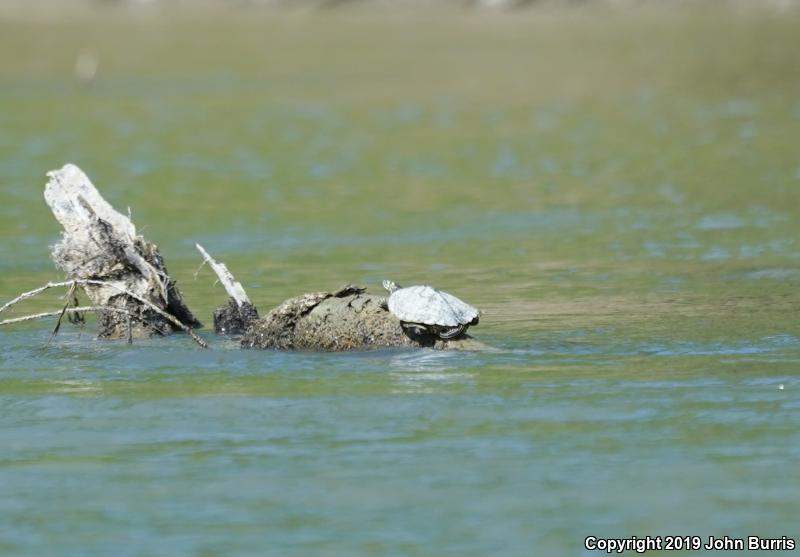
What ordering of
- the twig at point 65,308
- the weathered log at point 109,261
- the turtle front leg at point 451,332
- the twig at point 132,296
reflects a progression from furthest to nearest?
the weathered log at point 109,261 → the twig at point 65,308 → the twig at point 132,296 → the turtle front leg at point 451,332

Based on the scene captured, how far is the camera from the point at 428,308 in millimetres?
10289

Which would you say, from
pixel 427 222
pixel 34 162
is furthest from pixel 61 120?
pixel 427 222

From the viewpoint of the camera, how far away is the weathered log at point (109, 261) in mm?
11461

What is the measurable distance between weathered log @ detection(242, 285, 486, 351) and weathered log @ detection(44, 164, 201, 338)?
3.22ft

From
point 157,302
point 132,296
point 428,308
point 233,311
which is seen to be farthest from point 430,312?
point 157,302

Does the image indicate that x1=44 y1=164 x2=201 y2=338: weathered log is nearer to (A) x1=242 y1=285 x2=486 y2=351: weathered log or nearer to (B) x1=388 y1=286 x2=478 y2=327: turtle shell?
(A) x1=242 y1=285 x2=486 y2=351: weathered log

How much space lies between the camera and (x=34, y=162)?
2389 cm

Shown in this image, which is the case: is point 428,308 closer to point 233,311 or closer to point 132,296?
point 233,311

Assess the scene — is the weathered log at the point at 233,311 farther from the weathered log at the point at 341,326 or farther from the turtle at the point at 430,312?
the turtle at the point at 430,312

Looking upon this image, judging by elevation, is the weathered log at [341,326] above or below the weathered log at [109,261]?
below

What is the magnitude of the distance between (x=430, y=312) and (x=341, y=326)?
2.56 feet

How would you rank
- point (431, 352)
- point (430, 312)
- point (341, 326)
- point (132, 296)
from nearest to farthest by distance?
point (430, 312) → point (431, 352) → point (341, 326) → point (132, 296)

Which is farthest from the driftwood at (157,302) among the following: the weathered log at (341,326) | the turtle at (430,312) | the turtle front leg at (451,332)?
the turtle at (430,312)

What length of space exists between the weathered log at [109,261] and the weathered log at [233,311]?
11.9 inches
